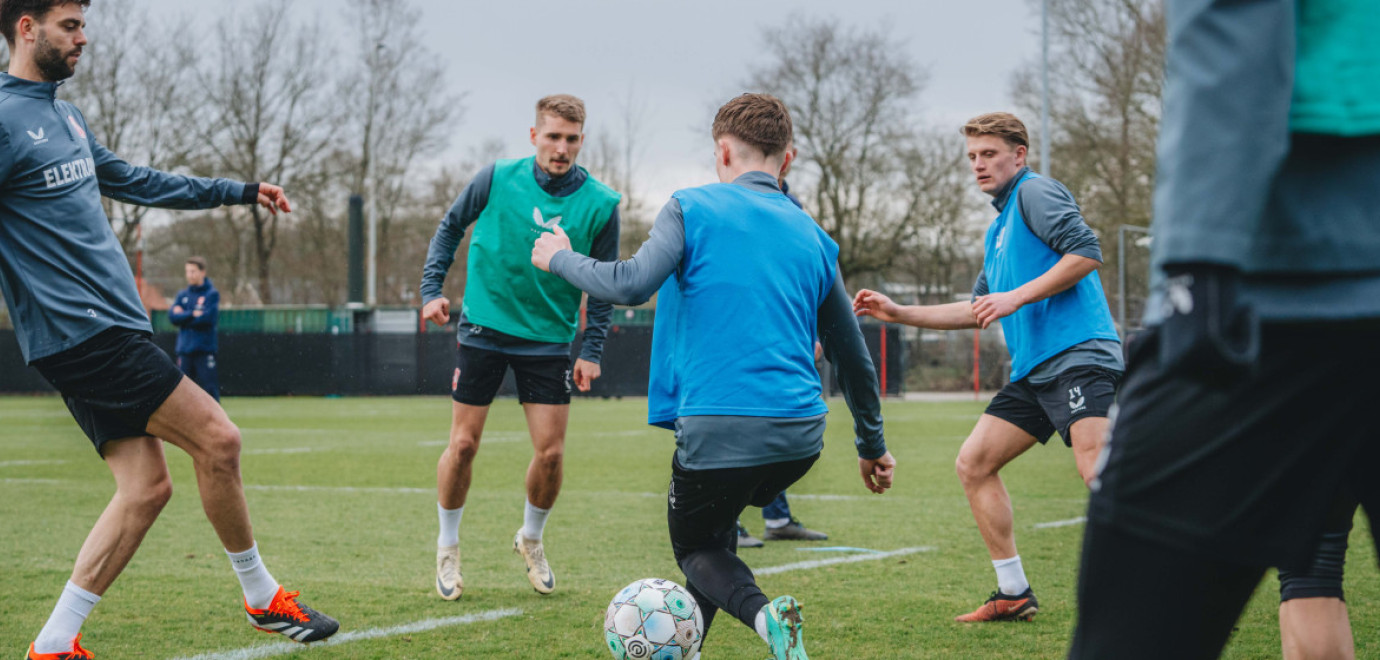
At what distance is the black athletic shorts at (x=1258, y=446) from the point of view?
5.07ft

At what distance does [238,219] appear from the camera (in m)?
36.1

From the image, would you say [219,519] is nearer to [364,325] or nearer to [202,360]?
[202,360]

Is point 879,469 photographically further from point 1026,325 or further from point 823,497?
point 823,497

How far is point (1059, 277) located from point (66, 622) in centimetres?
368

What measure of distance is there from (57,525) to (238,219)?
30.4 metres

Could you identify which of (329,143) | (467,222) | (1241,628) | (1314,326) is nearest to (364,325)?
(329,143)

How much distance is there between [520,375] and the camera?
223 inches

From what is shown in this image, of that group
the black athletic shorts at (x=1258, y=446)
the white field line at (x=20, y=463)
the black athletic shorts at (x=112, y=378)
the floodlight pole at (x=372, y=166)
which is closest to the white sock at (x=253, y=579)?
the black athletic shorts at (x=112, y=378)

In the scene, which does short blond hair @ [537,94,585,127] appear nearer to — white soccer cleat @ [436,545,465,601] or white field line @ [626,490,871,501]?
white soccer cleat @ [436,545,465,601]

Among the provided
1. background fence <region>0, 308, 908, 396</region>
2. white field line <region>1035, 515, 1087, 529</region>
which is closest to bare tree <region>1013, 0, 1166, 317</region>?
background fence <region>0, 308, 908, 396</region>

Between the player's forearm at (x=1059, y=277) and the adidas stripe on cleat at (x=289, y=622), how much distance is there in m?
2.84

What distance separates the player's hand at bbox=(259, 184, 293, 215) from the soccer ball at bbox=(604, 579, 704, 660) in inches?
77.5

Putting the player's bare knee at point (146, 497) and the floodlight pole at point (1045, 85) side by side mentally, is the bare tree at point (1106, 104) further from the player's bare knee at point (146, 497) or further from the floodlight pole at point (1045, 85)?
the player's bare knee at point (146, 497)

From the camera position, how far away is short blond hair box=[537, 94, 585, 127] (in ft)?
18.1
